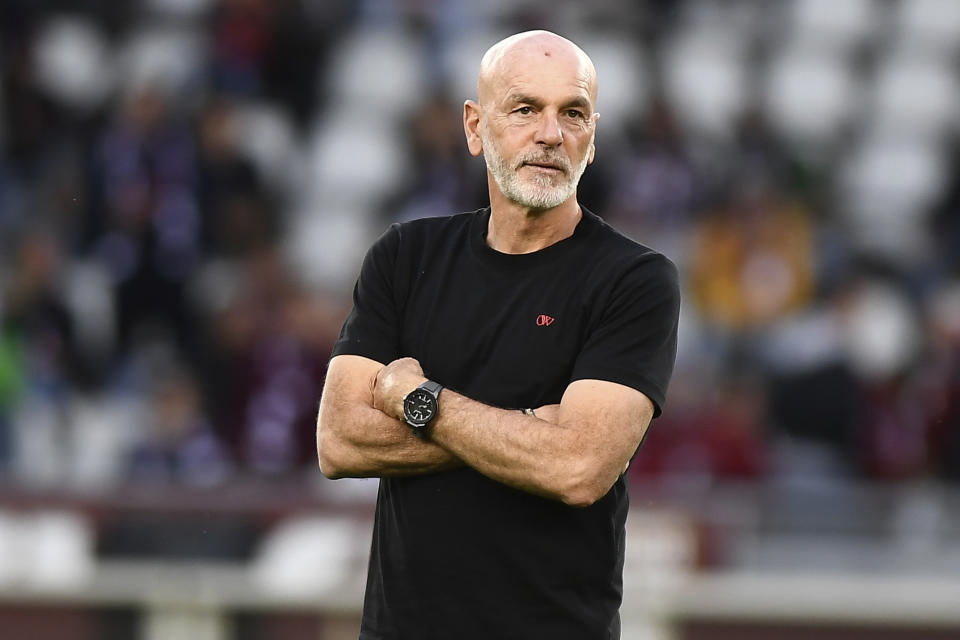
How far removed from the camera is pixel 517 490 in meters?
3.63

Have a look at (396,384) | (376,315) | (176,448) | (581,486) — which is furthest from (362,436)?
(176,448)

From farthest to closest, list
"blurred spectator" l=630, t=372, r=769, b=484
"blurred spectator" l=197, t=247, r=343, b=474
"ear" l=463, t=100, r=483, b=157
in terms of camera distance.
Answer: "blurred spectator" l=197, t=247, r=343, b=474
"blurred spectator" l=630, t=372, r=769, b=484
"ear" l=463, t=100, r=483, b=157

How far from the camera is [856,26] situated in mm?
13922

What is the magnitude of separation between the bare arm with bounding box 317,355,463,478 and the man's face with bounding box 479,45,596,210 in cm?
53

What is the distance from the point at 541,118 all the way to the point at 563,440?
0.69 meters

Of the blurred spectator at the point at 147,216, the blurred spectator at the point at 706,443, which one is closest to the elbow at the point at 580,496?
the blurred spectator at the point at 706,443

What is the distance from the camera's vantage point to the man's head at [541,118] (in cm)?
366

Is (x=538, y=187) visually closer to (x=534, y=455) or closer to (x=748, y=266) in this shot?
(x=534, y=455)

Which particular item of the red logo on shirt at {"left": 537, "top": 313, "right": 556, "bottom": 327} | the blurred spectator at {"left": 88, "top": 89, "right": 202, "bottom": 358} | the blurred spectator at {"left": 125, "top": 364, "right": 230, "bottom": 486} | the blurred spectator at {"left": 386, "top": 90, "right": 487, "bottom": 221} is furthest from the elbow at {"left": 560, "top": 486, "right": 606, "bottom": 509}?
the blurred spectator at {"left": 88, "top": 89, "right": 202, "bottom": 358}

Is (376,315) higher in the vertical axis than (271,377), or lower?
lower

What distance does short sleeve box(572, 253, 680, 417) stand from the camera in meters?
3.57

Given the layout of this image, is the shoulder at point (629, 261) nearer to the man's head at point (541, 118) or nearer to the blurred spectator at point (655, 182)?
the man's head at point (541, 118)

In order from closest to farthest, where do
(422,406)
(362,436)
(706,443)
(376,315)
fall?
(422,406)
(362,436)
(376,315)
(706,443)

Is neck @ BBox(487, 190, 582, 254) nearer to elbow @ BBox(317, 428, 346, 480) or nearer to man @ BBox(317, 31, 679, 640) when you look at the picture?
man @ BBox(317, 31, 679, 640)
